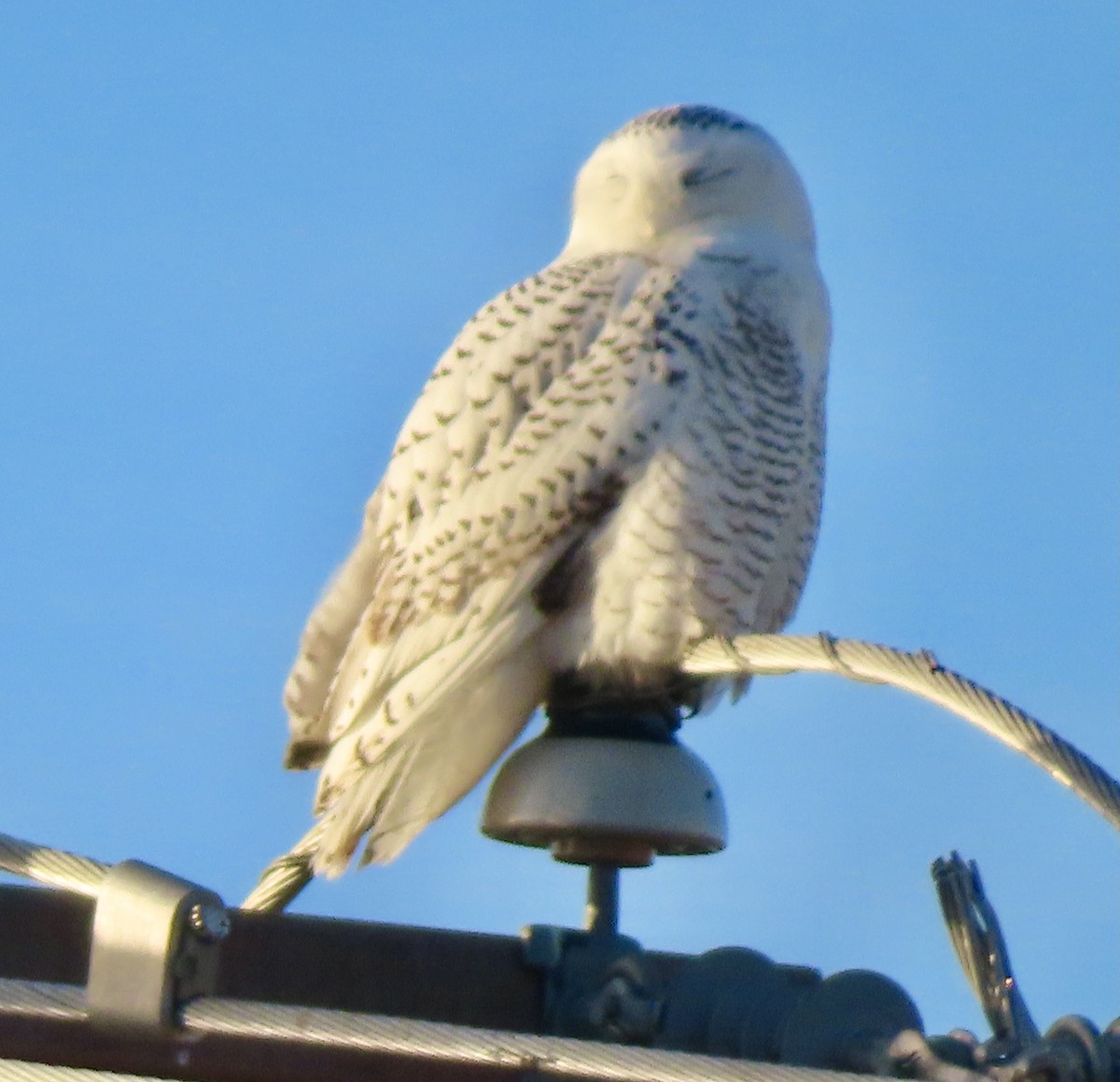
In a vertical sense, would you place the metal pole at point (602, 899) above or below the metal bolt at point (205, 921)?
above

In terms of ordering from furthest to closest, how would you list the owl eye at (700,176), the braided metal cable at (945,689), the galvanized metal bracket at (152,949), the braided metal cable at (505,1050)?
the owl eye at (700,176) < the braided metal cable at (945,689) < the galvanized metal bracket at (152,949) < the braided metal cable at (505,1050)

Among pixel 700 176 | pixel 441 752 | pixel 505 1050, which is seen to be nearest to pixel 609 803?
pixel 441 752

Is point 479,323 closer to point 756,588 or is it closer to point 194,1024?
point 756,588

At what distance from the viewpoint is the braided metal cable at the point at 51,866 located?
1905 millimetres

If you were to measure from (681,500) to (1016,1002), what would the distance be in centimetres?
170

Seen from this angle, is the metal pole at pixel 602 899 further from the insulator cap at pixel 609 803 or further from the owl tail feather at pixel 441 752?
the owl tail feather at pixel 441 752

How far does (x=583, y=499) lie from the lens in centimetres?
385

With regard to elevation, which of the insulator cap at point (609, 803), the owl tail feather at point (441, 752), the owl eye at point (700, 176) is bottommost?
the insulator cap at point (609, 803)

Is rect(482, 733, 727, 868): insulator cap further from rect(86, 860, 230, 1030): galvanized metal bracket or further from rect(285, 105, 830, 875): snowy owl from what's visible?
rect(86, 860, 230, 1030): galvanized metal bracket

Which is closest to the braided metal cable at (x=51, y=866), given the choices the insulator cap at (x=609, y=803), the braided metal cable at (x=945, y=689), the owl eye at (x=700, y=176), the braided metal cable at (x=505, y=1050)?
the braided metal cable at (x=505, y=1050)

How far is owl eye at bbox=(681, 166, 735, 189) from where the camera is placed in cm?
412

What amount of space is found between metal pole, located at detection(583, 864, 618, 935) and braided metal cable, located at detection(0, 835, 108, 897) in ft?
4.90

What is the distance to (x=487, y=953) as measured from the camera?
3.04 m

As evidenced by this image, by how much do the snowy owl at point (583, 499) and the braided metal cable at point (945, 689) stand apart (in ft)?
2.19
